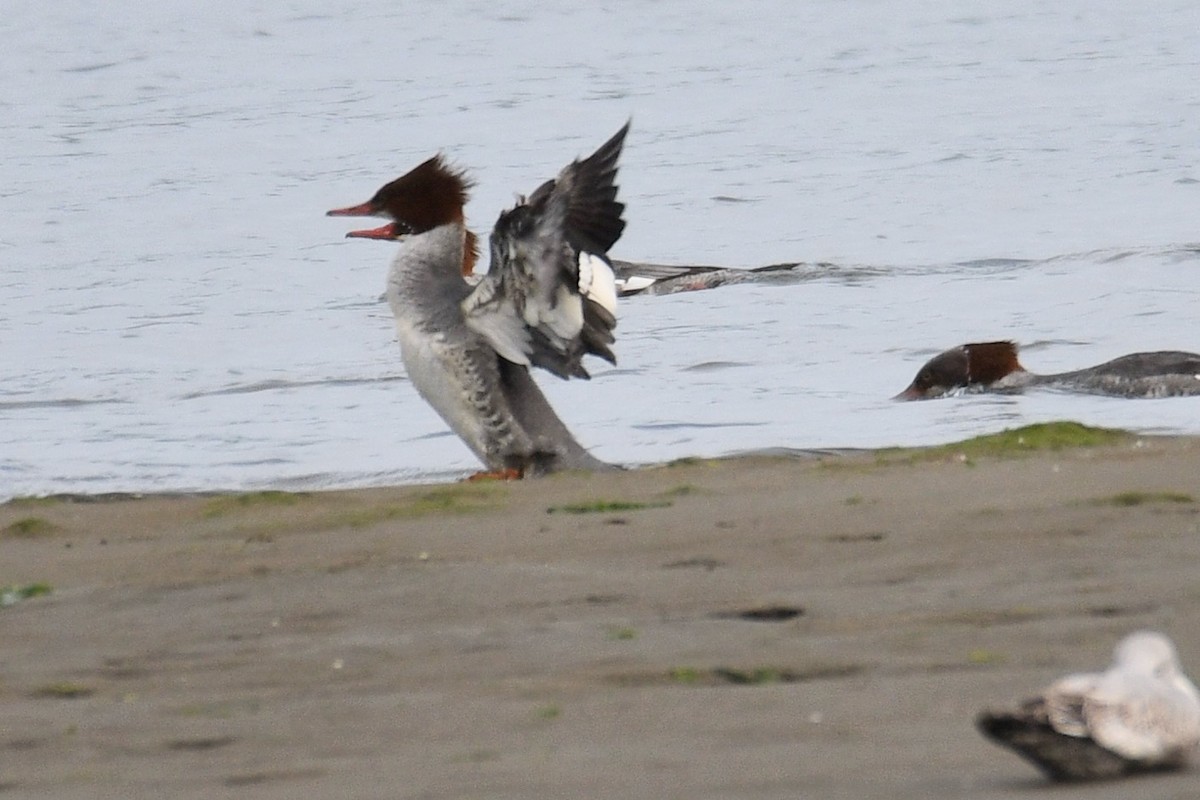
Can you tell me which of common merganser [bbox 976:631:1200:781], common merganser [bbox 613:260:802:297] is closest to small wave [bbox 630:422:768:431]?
common merganser [bbox 613:260:802:297]

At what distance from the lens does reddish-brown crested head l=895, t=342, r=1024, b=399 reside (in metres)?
10.1

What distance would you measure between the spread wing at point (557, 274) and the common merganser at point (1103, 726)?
448 cm

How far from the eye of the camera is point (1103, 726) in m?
2.64

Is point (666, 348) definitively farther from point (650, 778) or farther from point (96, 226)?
point (650, 778)

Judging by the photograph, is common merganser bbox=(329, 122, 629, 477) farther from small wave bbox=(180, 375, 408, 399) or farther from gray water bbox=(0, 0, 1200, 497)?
small wave bbox=(180, 375, 408, 399)

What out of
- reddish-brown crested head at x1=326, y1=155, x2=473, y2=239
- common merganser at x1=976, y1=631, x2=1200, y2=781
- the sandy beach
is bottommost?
the sandy beach

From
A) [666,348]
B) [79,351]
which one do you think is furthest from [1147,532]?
[79,351]

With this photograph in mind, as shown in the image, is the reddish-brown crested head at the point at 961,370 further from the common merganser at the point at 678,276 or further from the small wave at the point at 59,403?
the common merganser at the point at 678,276

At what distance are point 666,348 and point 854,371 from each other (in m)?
1.50

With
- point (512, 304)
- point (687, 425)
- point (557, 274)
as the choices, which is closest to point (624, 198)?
point (687, 425)

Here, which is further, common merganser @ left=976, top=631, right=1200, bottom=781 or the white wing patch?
the white wing patch

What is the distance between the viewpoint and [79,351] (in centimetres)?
1266

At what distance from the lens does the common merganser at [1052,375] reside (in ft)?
32.0

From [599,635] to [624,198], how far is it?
627 inches
